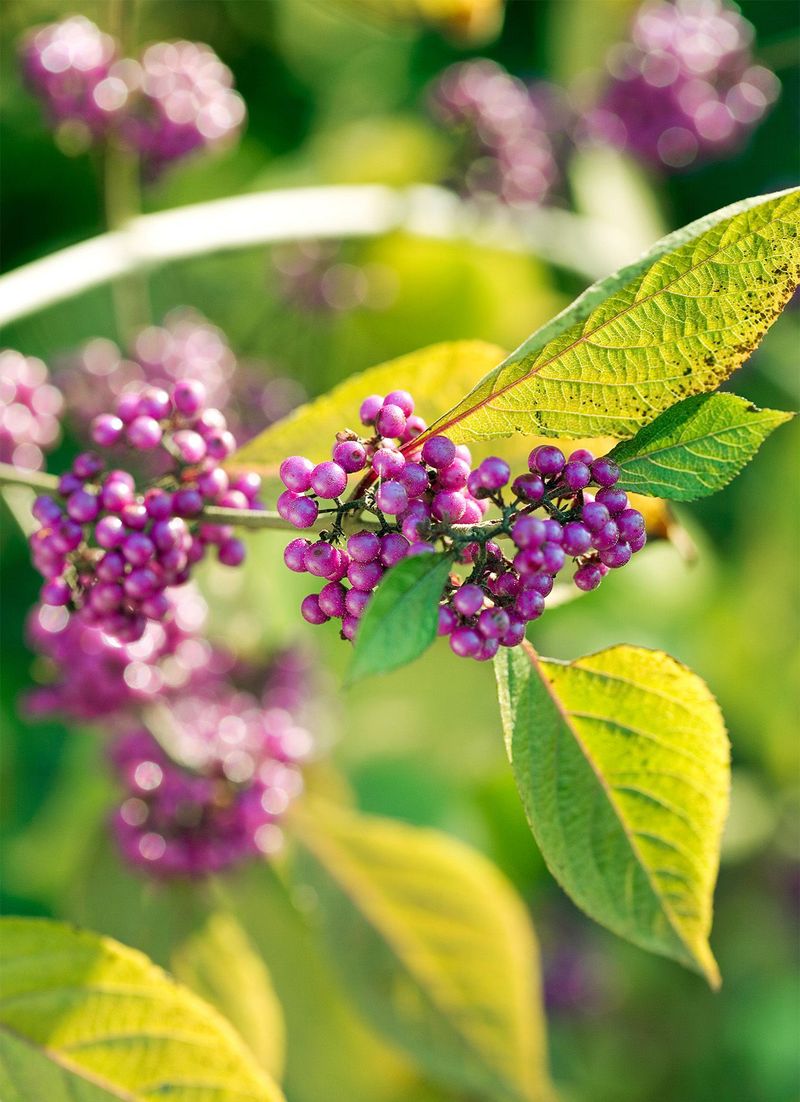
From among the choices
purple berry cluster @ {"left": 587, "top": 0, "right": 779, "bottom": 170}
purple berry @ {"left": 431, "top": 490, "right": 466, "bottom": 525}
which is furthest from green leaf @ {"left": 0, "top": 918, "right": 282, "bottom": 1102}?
A: purple berry cluster @ {"left": 587, "top": 0, "right": 779, "bottom": 170}

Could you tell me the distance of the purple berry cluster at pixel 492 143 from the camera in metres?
2.11

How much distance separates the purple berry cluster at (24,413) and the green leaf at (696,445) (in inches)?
34.9

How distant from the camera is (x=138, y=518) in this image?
0.95 m

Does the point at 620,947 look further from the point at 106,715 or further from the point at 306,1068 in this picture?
the point at 106,715

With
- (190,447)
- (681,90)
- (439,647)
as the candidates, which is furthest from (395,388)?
(681,90)

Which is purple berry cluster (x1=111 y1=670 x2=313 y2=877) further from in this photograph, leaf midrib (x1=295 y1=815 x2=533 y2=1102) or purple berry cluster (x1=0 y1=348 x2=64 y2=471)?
purple berry cluster (x1=0 y1=348 x2=64 y2=471)

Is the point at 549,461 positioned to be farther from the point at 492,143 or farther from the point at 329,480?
the point at 492,143

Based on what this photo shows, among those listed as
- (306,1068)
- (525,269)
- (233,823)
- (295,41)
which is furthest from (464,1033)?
(295,41)

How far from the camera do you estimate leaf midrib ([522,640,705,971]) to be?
2.91 ft

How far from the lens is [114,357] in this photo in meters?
1.91

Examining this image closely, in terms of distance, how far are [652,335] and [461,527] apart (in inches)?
7.7

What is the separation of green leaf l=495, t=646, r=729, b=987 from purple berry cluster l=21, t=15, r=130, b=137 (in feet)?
3.87

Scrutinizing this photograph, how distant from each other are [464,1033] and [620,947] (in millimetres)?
1638

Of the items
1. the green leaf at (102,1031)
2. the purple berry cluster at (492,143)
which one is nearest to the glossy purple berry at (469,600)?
the green leaf at (102,1031)
